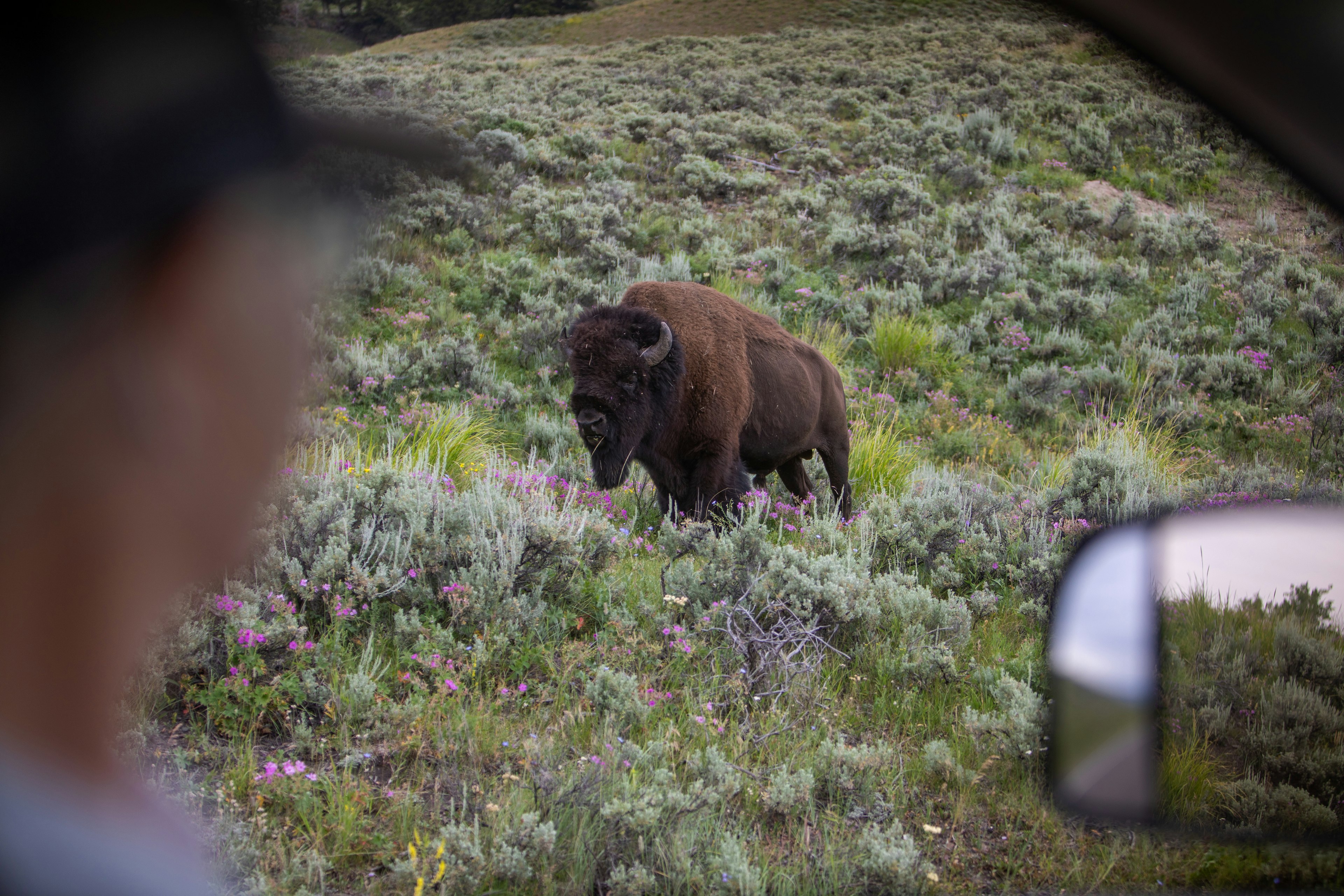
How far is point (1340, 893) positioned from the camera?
1.93 metres

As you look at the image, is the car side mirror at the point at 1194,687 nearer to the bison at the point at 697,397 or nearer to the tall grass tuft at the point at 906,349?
the bison at the point at 697,397

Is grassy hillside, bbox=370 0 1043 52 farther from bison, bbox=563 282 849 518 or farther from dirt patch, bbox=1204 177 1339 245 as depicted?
bison, bbox=563 282 849 518

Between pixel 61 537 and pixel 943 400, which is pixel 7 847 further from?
pixel 943 400

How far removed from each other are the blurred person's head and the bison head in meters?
3.81

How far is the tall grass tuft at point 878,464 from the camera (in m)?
7.45

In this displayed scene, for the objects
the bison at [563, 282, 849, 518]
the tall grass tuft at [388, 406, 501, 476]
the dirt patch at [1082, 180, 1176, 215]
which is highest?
the dirt patch at [1082, 180, 1176, 215]

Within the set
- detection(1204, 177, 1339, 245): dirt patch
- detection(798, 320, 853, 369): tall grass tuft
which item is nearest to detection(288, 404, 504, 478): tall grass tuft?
detection(798, 320, 853, 369): tall grass tuft

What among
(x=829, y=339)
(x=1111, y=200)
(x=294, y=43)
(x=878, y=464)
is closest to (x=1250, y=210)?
(x=1111, y=200)

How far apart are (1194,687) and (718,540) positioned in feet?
7.98

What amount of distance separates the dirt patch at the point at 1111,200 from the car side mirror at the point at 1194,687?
15842 millimetres

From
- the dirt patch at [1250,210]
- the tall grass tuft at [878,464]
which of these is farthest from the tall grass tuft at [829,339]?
the dirt patch at [1250,210]

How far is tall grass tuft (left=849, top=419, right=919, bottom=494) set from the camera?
7.45 meters

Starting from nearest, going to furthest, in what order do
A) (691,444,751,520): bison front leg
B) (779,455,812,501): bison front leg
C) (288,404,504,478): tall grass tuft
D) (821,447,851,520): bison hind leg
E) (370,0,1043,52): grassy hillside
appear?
(288,404,504,478): tall grass tuft → (691,444,751,520): bison front leg → (821,447,851,520): bison hind leg → (779,455,812,501): bison front leg → (370,0,1043,52): grassy hillside

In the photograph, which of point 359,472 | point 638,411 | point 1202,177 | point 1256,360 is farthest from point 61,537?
point 1202,177
